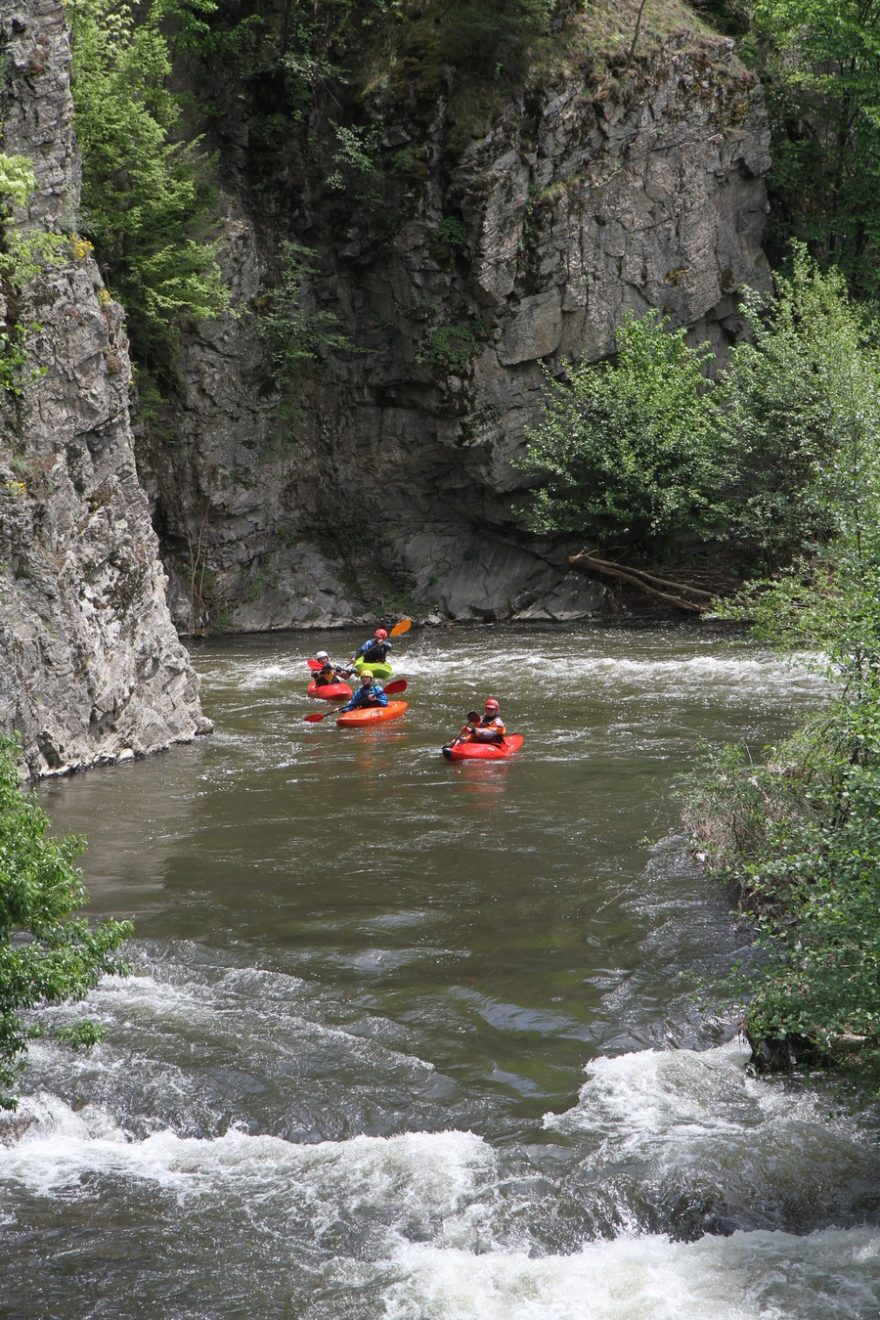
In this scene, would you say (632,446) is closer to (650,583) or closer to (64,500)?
(650,583)

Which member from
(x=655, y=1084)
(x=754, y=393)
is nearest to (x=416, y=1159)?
(x=655, y=1084)

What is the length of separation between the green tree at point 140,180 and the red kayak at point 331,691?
27.7 ft

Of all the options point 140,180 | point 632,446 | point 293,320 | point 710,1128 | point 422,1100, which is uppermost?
point 140,180

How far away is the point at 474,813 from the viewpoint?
12.6m

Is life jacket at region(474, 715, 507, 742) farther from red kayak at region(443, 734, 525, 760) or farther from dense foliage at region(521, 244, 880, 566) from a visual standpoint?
dense foliage at region(521, 244, 880, 566)

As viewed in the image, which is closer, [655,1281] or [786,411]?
[655,1281]

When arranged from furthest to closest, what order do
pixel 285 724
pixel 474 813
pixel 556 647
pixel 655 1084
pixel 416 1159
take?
pixel 556 647 → pixel 285 724 → pixel 474 813 → pixel 655 1084 → pixel 416 1159

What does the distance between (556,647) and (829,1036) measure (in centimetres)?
1747

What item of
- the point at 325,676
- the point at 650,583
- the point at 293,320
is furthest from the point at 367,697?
the point at 293,320

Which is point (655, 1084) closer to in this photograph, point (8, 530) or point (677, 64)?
point (8, 530)

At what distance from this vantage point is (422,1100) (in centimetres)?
702

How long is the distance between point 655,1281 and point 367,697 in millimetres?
12022

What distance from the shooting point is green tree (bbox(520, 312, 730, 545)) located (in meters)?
25.2

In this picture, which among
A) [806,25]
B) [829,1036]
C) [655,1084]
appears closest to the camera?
[829,1036]
